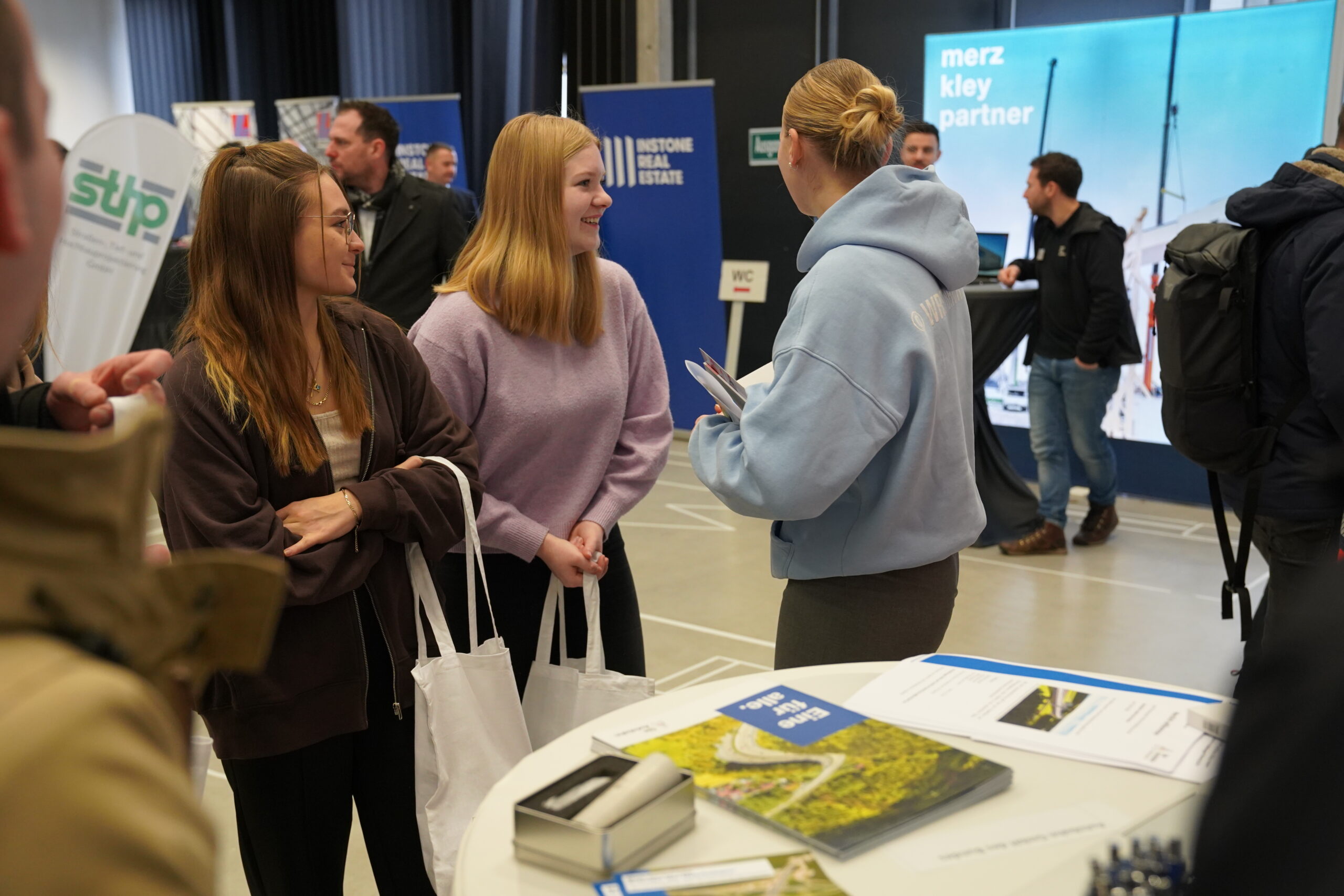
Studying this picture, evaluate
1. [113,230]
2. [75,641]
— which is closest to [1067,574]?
[113,230]

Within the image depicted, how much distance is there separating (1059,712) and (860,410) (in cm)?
52

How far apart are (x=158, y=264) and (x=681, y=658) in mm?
3416

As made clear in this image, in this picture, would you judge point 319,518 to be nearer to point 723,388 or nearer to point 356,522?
point 356,522

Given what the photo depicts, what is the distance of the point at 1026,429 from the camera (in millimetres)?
6512

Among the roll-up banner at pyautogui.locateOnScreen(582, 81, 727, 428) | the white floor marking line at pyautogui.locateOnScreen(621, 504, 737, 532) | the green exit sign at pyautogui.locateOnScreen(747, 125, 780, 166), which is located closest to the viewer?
the white floor marking line at pyautogui.locateOnScreen(621, 504, 737, 532)

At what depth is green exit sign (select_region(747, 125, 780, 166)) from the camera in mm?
7816

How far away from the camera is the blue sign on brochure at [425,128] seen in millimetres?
8461

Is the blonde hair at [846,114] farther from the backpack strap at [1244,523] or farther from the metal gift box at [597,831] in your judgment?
the backpack strap at [1244,523]

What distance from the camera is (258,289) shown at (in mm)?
1812

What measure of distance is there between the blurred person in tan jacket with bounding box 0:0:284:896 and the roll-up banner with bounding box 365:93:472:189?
8202 mm

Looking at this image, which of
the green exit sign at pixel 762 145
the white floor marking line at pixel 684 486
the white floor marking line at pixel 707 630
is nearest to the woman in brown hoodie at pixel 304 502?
the white floor marking line at pixel 707 630

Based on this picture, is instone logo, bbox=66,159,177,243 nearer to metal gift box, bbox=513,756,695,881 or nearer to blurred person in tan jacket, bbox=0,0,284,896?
metal gift box, bbox=513,756,695,881

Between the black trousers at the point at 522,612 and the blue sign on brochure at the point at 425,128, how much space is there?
6638 millimetres

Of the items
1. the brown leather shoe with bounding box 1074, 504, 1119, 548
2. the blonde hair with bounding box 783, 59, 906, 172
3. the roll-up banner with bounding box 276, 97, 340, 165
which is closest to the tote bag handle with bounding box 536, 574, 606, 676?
the blonde hair with bounding box 783, 59, 906, 172
